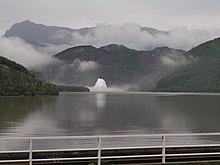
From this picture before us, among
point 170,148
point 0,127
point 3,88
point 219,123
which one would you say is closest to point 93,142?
point 170,148

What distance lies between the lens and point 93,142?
119ft

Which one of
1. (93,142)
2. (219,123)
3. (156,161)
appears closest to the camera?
(156,161)

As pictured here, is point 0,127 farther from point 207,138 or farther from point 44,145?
point 207,138

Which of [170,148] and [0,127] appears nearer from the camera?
[170,148]

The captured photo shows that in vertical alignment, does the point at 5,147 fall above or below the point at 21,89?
below

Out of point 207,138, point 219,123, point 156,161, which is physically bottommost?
point 156,161

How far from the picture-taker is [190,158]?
15711 mm

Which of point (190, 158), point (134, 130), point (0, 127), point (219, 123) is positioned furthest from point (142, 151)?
point (219, 123)

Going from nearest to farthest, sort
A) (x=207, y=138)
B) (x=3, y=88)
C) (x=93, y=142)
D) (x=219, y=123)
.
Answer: (x=93, y=142) → (x=207, y=138) → (x=219, y=123) → (x=3, y=88)

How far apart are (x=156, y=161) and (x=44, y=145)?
21024 millimetres

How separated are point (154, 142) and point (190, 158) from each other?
22.3 metres

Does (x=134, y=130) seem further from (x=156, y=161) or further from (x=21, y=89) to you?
(x=21, y=89)

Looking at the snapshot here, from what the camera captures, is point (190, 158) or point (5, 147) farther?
point (5, 147)

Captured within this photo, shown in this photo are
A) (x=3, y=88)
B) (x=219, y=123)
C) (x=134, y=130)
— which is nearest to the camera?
(x=134, y=130)
